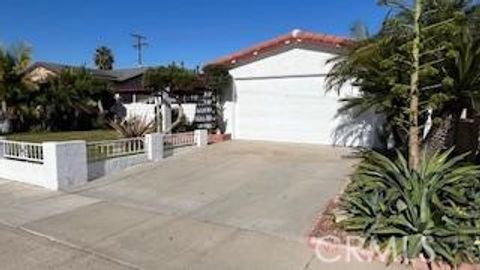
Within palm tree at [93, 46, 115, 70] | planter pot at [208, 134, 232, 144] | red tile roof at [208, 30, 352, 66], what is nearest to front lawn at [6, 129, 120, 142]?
planter pot at [208, 134, 232, 144]

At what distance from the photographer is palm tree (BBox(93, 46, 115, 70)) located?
2611 inches

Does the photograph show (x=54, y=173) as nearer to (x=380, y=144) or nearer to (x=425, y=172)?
(x=425, y=172)

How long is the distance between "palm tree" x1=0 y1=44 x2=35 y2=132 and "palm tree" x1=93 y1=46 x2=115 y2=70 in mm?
43486

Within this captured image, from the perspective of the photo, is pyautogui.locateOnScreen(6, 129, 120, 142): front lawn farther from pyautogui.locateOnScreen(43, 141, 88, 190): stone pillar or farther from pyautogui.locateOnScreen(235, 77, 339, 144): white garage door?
pyautogui.locateOnScreen(43, 141, 88, 190): stone pillar

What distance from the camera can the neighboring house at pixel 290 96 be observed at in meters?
14.8

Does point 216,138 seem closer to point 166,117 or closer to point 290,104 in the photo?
point 166,117

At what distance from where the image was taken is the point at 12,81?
74.1 ft

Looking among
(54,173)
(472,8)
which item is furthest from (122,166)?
(472,8)

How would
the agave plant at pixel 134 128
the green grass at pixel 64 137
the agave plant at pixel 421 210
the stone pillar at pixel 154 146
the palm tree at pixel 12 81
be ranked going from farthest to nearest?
the palm tree at pixel 12 81 → the green grass at pixel 64 137 → the agave plant at pixel 134 128 → the stone pillar at pixel 154 146 → the agave plant at pixel 421 210

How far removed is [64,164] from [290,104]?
8687 mm

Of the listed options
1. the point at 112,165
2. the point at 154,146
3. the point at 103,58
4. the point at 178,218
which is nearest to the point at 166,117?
the point at 154,146

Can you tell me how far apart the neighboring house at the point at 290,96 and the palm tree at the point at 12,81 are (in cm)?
1224

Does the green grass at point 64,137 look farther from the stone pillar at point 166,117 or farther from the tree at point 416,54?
the tree at point 416,54

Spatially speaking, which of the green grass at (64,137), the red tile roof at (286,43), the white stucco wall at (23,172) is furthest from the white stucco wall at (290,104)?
the white stucco wall at (23,172)
